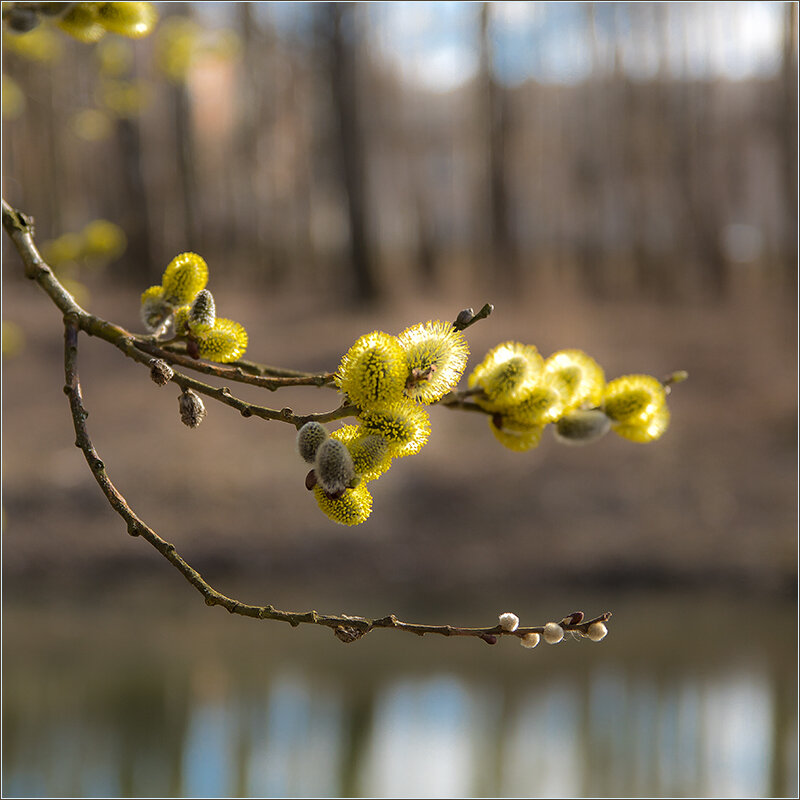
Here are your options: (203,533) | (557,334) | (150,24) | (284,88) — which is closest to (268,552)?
(203,533)

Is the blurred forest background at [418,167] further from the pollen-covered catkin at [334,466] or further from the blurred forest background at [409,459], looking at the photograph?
the pollen-covered catkin at [334,466]

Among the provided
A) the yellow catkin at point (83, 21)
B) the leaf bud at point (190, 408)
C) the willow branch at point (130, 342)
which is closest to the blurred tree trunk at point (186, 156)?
the yellow catkin at point (83, 21)

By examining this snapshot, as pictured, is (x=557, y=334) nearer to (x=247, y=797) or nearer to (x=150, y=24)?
(x=247, y=797)

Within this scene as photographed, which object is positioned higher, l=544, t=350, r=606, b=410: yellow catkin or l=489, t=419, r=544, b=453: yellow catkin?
l=544, t=350, r=606, b=410: yellow catkin

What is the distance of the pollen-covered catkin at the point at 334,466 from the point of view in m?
0.43

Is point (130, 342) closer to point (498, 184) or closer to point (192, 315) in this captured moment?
point (192, 315)

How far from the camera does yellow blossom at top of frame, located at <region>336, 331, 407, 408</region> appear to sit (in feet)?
1.45

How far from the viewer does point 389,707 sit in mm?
2518

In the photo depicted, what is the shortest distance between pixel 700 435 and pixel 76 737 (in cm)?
→ 320

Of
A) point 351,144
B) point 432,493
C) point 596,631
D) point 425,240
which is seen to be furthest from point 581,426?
point 425,240

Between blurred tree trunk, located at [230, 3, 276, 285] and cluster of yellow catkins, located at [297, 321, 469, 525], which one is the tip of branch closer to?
cluster of yellow catkins, located at [297, 321, 469, 525]

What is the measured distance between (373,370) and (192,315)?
0.43 feet

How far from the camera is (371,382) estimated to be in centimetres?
44

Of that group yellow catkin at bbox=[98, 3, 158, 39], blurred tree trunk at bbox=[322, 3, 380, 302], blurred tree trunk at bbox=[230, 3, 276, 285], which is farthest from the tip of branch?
blurred tree trunk at bbox=[230, 3, 276, 285]
